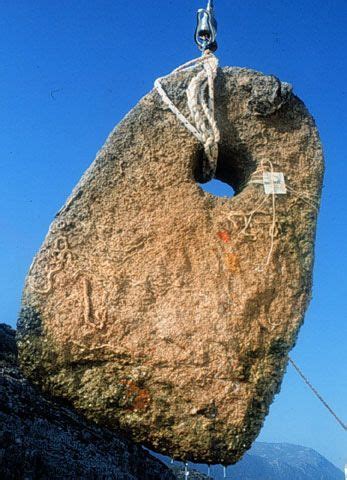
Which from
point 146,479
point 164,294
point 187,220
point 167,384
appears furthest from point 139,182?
point 146,479

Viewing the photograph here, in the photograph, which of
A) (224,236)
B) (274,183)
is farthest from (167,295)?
(274,183)

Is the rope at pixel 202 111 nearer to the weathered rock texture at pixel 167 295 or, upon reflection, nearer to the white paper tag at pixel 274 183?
the weathered rock texture at pixel 167 295

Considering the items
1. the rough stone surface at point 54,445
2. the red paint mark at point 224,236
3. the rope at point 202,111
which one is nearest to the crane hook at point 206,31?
the rope at point 202,111

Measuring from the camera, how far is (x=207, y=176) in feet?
13.4

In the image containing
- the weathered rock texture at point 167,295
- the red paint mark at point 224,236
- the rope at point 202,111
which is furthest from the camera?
the rope at point 202,111

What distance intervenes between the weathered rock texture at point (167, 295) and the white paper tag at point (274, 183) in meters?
0.04

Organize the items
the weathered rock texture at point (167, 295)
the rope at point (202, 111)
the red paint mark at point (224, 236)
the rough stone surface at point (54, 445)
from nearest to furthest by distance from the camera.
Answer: the rough stone surface at point (54, 445), the weathered rock texture at point (167, 295), the red paint mark at point (224, 236), the rope at point (202, 111)

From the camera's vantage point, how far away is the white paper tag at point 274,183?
3.92m

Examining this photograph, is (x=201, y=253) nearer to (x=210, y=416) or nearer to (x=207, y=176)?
(x=207, y=176)

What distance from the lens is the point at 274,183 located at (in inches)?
155

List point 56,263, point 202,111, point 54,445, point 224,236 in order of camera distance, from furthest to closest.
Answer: point 202,111 < point 224,236 < point 56,263 < point 54,445

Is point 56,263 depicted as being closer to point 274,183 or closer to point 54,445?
point 54,445

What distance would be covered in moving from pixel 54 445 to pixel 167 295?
1079mm

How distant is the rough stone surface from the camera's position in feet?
8.95
